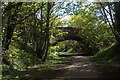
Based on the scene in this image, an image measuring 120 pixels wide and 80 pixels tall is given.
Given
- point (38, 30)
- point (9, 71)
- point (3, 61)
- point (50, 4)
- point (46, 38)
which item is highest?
point (50, 4)

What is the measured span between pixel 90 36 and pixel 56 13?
7.91m

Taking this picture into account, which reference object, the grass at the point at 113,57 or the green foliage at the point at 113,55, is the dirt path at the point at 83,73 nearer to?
the grass at the point at 113,57

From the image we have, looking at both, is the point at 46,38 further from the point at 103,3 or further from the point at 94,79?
the point at 94,79

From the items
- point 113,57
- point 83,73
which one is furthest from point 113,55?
point 83,73

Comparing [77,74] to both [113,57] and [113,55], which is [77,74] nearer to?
[113,57]

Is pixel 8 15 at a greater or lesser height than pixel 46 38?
greater

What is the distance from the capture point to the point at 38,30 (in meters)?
13.8

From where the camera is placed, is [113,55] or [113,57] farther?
[113,55]

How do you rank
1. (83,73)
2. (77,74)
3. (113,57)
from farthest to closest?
(113,57) < (83,73) < (77,74)

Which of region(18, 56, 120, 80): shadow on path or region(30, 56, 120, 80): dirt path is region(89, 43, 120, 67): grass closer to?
region(30, 56, 120, 80): dirt path

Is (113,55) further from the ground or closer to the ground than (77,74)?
closer to the ground

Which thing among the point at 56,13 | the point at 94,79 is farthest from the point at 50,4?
the point at 94,79

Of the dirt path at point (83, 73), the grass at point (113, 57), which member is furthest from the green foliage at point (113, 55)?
the dirt path at point (83, 73)

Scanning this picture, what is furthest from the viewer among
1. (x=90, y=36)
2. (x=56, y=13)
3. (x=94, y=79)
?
(x=90, y=36)
